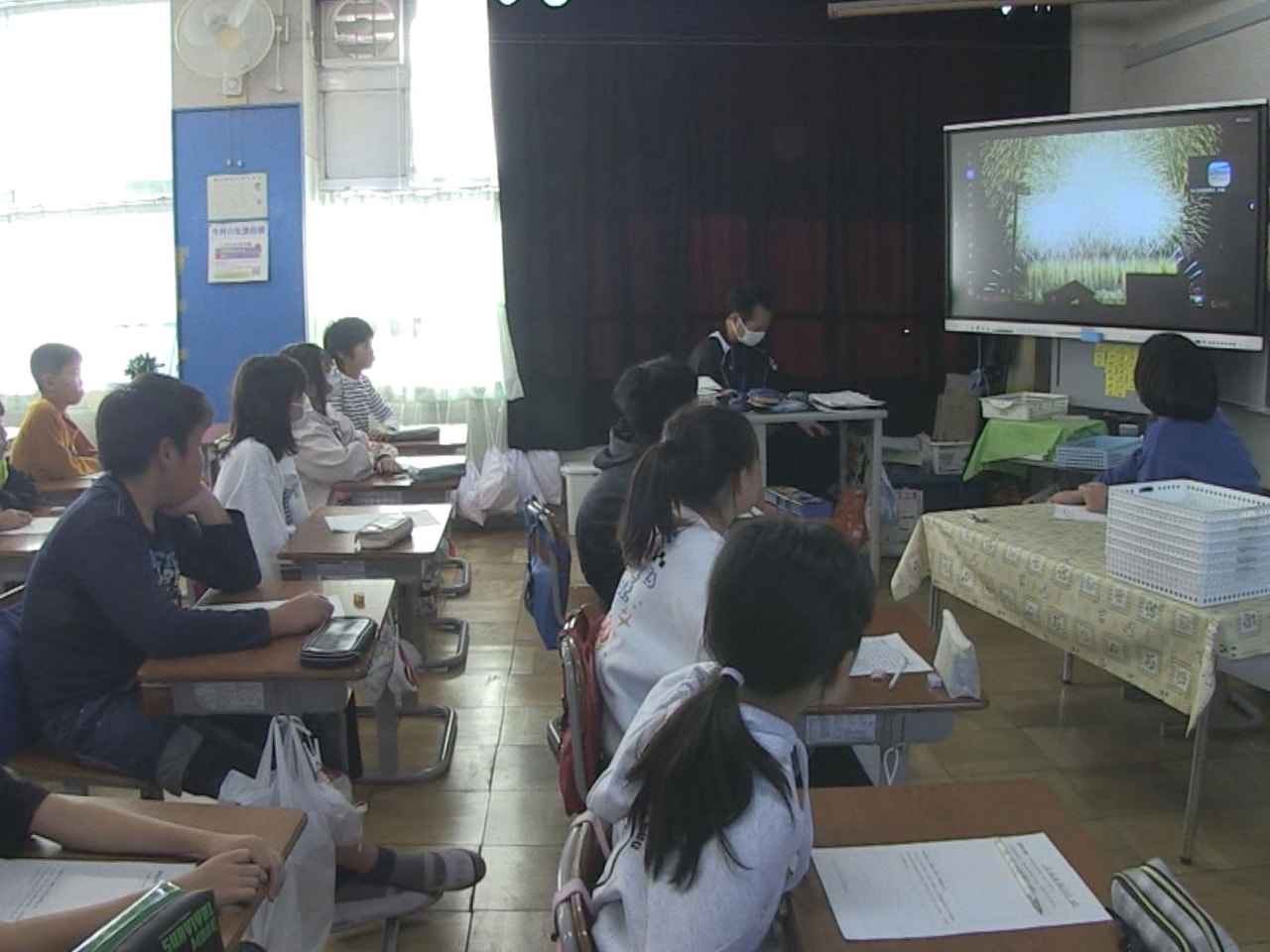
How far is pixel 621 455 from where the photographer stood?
9.61ft

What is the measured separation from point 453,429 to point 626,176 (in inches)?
65.2

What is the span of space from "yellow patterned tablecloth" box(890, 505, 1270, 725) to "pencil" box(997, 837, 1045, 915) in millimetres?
1177

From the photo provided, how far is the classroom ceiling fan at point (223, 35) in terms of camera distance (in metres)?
5.52

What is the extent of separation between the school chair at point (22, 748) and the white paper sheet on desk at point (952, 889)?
1412 millimetres

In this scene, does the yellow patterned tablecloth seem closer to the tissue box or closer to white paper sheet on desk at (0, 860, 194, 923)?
the tissue box

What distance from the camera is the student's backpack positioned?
6.80 feet

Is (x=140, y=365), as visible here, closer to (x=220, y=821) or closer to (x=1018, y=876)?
(x=220, y=821)

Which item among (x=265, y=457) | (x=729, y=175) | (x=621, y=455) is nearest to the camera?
(x=621, y=455)

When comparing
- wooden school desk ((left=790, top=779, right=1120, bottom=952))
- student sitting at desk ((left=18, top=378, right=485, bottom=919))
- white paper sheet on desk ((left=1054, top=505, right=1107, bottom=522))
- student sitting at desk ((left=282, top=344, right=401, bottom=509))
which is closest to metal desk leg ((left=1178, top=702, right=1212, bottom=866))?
white paper sheet on desk ((left=1054, top=505, right=1107, bottom=522))

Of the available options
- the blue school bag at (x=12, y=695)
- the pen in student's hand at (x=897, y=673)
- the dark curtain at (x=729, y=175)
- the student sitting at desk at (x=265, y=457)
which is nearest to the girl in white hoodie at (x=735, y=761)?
the pen in student's hand at (x=897, y=673)

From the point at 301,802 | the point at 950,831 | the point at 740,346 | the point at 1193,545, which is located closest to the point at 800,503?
the point at 740,346

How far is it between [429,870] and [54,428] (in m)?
3.17

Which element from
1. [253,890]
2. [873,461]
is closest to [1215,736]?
[873,461]

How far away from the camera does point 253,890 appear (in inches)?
57.6
